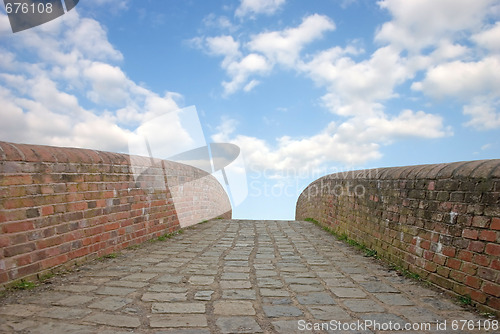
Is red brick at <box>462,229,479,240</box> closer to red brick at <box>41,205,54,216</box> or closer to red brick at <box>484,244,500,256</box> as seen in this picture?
red brick at <box>484,244,500,256</box>

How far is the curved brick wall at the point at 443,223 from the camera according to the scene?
269 cm

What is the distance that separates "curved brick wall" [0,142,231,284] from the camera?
3006 mm

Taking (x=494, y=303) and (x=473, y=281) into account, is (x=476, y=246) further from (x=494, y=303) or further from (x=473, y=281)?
(x=494, y=303)

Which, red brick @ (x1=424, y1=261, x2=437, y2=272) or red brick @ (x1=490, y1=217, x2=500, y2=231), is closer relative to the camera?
red brick @ (x1=490, y1=217, x2=500, y2=231)

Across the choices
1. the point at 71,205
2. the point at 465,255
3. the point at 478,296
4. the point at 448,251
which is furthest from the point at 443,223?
the point at 71,205

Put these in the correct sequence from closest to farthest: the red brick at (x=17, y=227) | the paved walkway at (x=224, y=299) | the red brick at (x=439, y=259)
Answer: the paved walkway at (x=224, y=299)
the red brick at (x=17, y=227)
the red brick at (x=439, y=259)

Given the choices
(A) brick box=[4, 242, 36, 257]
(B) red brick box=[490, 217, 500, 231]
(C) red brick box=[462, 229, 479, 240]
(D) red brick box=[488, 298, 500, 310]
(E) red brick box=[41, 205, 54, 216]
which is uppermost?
(E) red brick box=[41, 205, 54, 216]

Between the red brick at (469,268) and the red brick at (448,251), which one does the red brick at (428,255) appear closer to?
the red brick at (448,251)

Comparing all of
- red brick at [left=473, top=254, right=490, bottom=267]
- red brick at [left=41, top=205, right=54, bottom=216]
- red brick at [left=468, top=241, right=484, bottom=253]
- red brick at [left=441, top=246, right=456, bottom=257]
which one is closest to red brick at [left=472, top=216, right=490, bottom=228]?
red brick at [left=468, top=241, right=484, bottom=253]

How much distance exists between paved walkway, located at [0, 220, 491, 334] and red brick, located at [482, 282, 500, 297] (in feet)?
0.99

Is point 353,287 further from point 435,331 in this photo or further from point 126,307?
point 126,307

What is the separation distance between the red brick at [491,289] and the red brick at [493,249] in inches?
10.2

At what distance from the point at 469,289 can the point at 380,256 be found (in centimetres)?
178

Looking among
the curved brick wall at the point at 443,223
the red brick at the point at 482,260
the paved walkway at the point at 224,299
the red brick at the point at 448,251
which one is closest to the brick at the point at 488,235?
the curved brick wall at the point at 443,223
